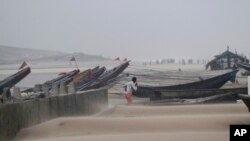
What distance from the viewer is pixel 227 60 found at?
51094mm

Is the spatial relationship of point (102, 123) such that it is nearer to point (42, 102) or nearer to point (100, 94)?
point (42, 102)

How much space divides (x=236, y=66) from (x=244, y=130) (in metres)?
37.0

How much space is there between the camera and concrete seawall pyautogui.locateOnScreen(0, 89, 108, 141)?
9.41 m

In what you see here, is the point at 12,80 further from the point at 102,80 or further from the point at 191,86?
the point at 102,80

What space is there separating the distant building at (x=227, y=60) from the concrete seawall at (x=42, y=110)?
3290 cm

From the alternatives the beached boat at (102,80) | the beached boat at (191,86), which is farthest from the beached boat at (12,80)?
the beached boat at (191,86)

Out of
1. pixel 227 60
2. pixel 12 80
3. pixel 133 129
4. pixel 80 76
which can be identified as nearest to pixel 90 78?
pixel 80 76

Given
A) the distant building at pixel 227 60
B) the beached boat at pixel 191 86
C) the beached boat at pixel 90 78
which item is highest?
the distant building at pixel 227 60

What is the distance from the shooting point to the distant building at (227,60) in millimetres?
49519

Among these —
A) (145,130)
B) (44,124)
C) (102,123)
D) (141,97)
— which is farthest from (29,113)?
(141,97)

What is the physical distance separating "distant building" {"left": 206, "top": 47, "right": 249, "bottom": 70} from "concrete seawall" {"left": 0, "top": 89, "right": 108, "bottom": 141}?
32.9m

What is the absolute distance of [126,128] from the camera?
11117mm

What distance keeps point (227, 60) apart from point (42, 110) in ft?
137

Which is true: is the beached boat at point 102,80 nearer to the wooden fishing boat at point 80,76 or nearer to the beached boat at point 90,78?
the beached boat at point 90,78
